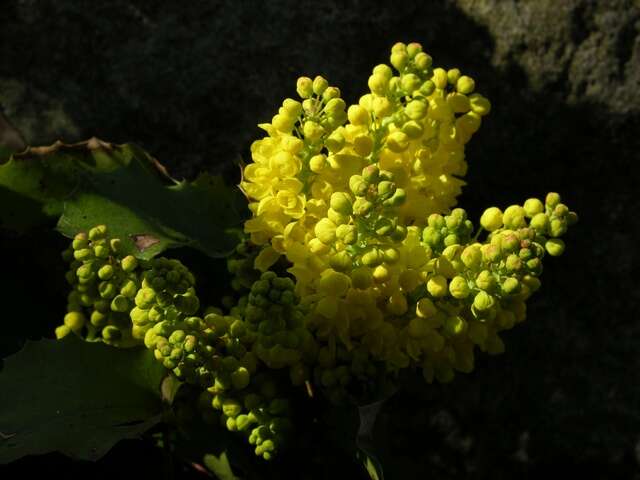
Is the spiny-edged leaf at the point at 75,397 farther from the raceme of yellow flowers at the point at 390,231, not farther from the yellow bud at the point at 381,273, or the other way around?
the yellow bud at the point at 381,273

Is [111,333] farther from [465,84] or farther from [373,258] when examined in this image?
[465,84]

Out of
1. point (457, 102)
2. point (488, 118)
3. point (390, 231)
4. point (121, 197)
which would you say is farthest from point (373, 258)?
point (488, 118)

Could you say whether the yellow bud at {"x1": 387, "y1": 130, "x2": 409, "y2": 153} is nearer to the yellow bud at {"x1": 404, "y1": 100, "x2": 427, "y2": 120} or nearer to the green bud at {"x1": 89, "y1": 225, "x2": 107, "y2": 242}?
the yellow bud at {"x1": 404, "y1": 100, "x2": 427, "y2": 120}

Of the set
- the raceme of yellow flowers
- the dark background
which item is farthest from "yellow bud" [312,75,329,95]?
the dark background

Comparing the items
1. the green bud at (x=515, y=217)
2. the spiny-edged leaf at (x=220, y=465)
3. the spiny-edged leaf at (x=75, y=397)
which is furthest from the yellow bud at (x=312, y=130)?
the spiny-edged leaf at (x=220, y=465)

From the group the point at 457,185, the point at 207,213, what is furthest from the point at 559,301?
the point at 207,213

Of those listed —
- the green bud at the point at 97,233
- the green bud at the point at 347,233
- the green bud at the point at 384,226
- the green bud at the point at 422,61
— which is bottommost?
the green bud at the point at 97,233
